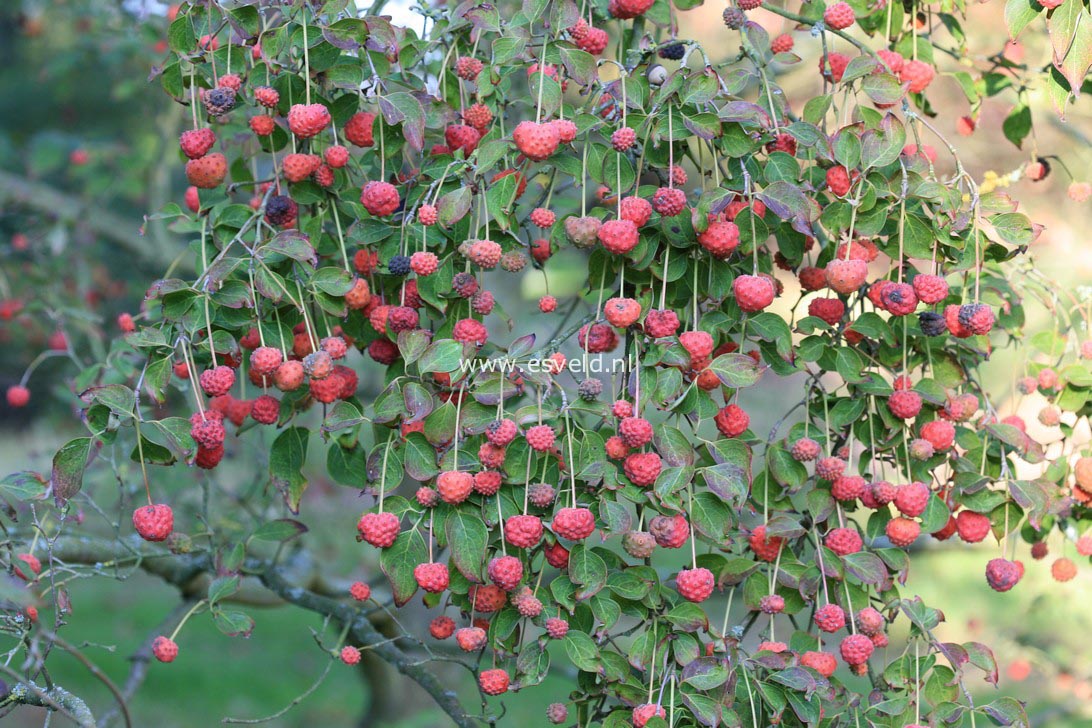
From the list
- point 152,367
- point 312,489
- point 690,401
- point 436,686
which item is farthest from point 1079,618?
point 312,489

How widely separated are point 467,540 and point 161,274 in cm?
246

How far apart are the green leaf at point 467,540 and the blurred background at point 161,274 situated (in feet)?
2.14

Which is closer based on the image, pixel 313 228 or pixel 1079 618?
pixel 313 228

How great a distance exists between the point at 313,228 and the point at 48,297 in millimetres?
1740

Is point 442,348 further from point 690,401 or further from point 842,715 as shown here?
point 842,715

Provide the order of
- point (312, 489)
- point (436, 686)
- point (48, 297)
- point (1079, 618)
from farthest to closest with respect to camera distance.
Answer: point (312, 489)
point (1079, 618)
point (48, 297)
point (436, 686)

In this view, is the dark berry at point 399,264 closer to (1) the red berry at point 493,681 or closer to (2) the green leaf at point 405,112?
(2) the green leaf at point 405,112

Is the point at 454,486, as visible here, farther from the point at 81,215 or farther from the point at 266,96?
the point at 81,215

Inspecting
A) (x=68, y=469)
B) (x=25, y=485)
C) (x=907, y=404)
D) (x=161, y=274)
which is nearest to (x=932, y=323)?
(x=907, y=404)

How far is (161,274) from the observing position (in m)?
3.33

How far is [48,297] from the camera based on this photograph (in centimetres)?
284

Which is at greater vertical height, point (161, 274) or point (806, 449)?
point (806, 449)

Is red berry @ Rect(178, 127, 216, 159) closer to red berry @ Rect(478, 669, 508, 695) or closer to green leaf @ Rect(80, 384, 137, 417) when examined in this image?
green leaf @ Rect(80, 384, 137, 417)

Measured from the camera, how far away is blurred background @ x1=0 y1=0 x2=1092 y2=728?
10.9ft
